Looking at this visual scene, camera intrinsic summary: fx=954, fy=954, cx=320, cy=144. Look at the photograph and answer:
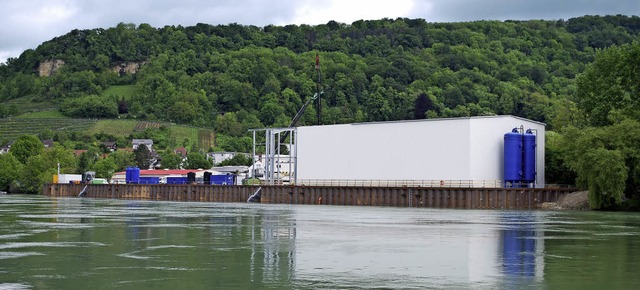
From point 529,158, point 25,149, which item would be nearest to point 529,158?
point 529,158

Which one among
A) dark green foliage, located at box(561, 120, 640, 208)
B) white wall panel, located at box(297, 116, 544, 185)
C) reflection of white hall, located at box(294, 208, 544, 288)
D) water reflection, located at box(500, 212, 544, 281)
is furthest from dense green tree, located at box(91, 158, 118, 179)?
water reflection, located at box(500, 212, 544, 281)

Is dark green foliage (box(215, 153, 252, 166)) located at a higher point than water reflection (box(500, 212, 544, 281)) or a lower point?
higher

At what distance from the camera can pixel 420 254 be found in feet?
102

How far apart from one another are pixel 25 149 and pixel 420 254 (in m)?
173

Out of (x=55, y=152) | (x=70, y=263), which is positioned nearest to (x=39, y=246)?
(x=70, y=263)

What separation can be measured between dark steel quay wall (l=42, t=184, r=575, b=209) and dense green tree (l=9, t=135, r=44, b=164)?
66.8 m

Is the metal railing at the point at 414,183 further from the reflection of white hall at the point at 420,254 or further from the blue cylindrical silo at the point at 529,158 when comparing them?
the reflection of white hall at the point at 420,254

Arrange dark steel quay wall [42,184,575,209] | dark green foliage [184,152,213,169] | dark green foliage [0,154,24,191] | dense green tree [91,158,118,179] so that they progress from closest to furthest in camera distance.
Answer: dark steel quay wall [42,184,575,209] → dark green foliage [0,154,24,191] → dense green tree [91,158,118,179] → dark green foliage [184,152,213,169]

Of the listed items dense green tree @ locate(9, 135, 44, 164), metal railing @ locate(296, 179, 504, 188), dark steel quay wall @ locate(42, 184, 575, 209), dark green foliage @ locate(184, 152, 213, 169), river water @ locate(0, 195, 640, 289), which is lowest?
river water @ locate(0, 195, 640, 289)

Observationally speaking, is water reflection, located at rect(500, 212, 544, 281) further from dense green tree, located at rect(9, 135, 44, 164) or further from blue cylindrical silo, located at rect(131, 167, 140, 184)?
dense green tree, located at rect(9, 135, 44, 164)

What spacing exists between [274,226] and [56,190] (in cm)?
11117

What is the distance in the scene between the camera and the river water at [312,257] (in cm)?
2391

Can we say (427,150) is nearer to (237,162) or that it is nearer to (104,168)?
(104,168)

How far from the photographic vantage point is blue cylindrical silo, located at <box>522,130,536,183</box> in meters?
92.7
